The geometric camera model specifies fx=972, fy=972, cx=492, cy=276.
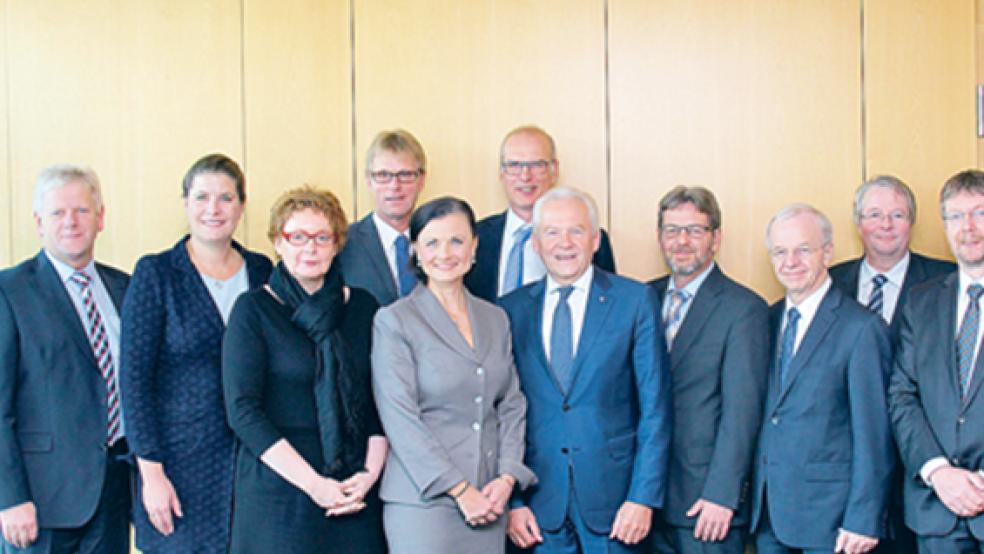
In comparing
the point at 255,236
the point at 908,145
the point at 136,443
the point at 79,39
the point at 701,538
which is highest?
the point at 79,39

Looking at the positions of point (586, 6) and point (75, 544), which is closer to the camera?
point (75, 544)

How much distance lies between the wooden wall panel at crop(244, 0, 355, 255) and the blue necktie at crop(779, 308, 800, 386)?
7.23 feet

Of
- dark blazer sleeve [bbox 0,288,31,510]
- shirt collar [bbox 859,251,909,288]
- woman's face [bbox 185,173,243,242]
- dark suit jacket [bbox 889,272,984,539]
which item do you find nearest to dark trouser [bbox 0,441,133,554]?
dark blazer sleeve [bbox 0,288,31,510]

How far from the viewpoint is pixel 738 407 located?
11.3 ft

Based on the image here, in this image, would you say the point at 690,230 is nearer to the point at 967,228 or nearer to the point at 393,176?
the point at 967,228

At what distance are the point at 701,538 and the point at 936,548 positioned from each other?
77 cm

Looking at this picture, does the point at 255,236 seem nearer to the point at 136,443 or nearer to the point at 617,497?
the point at 136,443

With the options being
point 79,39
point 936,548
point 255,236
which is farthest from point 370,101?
point 936,548

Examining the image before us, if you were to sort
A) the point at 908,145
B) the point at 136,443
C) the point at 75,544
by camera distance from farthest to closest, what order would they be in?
the point at 908,145
the point at 75,544
the point at 136,443

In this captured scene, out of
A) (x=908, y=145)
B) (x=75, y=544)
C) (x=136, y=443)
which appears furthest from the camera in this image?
(x=908, y=145)

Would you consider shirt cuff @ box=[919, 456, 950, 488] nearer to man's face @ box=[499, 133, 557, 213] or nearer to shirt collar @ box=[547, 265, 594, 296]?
shirt collar @ box=[547, 265, 594, 296]

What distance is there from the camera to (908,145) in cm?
455

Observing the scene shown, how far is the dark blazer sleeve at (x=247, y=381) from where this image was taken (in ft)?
9.98

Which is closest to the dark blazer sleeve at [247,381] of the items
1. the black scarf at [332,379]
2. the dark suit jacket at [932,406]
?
the black scarf at [332,379]
